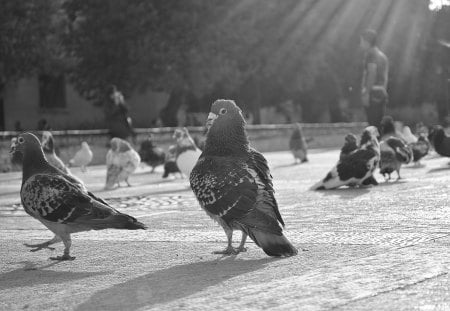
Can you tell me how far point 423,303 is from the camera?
4840 millimetres

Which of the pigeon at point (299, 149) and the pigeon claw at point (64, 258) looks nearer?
the pigeon claw at point (64, 258)

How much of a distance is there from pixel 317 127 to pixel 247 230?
1603 inches

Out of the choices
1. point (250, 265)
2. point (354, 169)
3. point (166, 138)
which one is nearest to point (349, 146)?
point (354, 169)

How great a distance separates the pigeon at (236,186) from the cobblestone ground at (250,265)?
0.68 ft

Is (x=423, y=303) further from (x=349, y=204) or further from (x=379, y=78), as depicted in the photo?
(x=379, y=78)

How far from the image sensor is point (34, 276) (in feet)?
22.2

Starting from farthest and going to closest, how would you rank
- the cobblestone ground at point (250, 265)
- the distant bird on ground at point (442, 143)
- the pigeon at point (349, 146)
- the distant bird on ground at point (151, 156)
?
the distant bird on ground at point (151, 156)
the distant bird on ground at point (442, 143)
the pigeon at point (349, 146)
the cobblestone ground at point (250, 265)

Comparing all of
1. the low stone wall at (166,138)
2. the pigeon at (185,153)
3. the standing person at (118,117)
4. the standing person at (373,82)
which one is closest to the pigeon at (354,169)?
the pigeon at (185,153)

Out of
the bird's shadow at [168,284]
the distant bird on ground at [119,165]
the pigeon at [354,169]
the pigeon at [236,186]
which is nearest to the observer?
the bird's shadow at [168,284]

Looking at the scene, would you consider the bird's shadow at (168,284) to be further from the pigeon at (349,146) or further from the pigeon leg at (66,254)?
the pigeon at (349,146)

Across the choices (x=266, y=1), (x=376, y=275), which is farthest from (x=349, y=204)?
(x=266, y=1)

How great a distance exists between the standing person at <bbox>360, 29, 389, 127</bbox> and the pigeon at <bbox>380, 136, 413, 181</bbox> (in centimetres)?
233

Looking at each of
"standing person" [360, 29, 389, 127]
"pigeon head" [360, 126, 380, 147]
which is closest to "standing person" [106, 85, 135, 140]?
"standing person" [360, 29, 389, 127]

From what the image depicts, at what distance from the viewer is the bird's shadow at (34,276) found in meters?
6.41
